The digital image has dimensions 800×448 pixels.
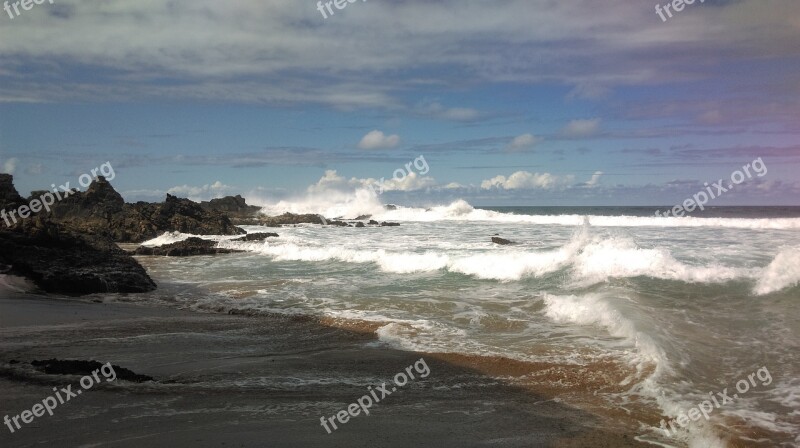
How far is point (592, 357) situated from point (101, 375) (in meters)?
Answer: 6.32

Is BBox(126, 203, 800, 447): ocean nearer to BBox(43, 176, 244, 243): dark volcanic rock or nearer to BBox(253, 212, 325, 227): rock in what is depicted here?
BBox(43, 176, 244, 243): dark volcanic rock

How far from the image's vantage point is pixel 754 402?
19.8ft

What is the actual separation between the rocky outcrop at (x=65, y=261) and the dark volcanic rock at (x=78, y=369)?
7.74 m

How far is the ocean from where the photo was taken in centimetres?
608

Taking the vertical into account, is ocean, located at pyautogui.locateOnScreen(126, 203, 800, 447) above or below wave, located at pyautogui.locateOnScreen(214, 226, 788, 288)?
below

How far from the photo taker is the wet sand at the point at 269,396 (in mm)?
4832

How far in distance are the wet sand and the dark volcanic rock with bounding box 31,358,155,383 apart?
17 centimetres

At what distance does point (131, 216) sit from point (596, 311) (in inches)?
1267

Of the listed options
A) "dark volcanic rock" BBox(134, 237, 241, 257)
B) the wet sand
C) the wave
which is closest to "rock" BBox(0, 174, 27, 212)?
"dark volcanic rock" BBox(134, 237, 241, 257)

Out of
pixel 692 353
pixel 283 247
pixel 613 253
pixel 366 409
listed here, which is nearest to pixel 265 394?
pixel 366 409

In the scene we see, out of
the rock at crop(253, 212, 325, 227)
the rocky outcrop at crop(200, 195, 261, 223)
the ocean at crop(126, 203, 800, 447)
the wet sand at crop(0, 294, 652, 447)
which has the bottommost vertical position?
the wet sand at crop(0, 294, 652, 447)

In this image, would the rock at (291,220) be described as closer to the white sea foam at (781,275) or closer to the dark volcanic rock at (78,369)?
the white sea foam at (781,275)

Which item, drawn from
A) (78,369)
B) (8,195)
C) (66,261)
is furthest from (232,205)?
(78,369)

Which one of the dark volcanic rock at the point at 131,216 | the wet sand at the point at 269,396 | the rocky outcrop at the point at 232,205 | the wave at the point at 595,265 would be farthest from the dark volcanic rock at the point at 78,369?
the rocky outcrop at the point at 232,205
